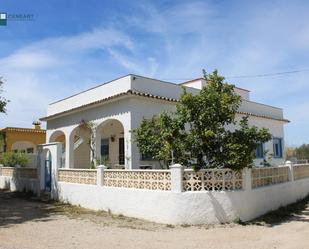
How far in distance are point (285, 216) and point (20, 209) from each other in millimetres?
8694

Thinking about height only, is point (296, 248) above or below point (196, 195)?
below

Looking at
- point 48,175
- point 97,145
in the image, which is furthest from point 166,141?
point 48,175

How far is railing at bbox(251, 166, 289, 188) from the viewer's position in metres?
11.0

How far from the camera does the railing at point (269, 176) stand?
1098 centimetres

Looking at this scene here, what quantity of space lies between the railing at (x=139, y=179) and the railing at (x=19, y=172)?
6.44 meters

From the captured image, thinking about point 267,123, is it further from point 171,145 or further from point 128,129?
point 171,145

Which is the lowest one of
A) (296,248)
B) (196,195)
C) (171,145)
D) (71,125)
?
(296,248)

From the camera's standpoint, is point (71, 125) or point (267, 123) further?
point (267, 123)

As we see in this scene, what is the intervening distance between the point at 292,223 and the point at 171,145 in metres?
3.90

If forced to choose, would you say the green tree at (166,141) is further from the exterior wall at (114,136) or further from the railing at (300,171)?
the exterior wall at (114,136)

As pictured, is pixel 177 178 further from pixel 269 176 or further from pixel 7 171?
pixel 7 171

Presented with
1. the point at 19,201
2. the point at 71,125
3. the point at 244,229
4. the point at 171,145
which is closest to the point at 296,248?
the point at 244,229

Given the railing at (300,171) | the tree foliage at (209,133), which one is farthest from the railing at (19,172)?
the railing at (300,171)

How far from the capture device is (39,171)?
1606 centimetres
